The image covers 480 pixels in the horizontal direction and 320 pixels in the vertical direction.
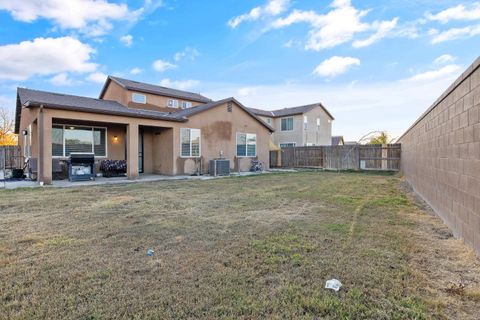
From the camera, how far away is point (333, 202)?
268 inches

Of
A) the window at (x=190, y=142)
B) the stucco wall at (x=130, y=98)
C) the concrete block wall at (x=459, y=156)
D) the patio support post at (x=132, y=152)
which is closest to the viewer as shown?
the concrete block wall at (x=459, y=156)

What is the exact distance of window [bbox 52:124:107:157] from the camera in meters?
12.0

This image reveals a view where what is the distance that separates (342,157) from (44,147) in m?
17.6

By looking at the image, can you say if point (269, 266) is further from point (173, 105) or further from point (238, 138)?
point (173, 105)

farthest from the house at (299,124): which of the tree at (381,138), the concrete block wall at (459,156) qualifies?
the concrete block wall at (459,156)

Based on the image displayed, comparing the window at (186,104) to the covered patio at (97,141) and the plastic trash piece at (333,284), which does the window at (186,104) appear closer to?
the covered patio at (97,141)

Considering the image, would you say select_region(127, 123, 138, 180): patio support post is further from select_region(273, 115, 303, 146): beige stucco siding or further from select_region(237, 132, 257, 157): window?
select_region(273, 115, 303, 146): beige stucco siding

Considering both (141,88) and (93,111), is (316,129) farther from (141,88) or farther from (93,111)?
(93,111)

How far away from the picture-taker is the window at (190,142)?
14016 mm

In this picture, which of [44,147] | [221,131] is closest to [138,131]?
[44,147]

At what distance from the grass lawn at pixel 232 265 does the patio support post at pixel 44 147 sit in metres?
4.60

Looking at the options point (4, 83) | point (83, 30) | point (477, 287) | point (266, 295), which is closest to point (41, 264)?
point (266, 295)

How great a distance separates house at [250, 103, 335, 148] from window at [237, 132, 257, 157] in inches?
447

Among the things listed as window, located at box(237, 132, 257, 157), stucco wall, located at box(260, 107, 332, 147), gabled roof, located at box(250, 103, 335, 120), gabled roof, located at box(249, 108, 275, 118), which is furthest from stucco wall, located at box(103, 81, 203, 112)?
stucco wall, located at box(260, 107, 332, 147)
